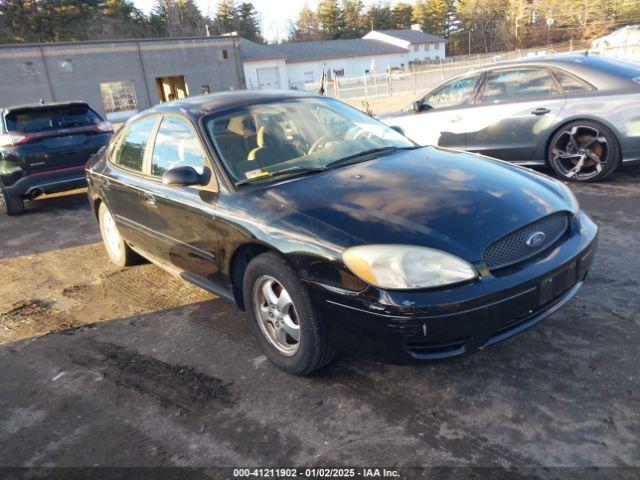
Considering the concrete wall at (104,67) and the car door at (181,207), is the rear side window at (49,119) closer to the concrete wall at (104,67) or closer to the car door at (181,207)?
the car door at (181,207)

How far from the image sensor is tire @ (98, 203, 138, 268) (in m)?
4.91

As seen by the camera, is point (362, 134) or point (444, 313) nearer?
point (444, 313)

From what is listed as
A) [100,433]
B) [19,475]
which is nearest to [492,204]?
[100,433]

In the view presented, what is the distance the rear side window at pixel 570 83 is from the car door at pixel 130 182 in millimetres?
4753

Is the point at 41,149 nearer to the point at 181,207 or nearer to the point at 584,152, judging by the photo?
the point at 181,207

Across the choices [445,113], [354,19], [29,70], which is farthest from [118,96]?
[354,19]

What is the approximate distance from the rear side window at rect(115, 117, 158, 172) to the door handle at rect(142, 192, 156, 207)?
Result: 271mm

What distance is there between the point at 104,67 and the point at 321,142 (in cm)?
3634

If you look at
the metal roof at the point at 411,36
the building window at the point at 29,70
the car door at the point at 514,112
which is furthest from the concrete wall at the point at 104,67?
the metal roof at the point at 411,36

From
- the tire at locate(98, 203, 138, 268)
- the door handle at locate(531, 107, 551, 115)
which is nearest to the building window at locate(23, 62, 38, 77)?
the tire at locate(98, 203, 138, 268)

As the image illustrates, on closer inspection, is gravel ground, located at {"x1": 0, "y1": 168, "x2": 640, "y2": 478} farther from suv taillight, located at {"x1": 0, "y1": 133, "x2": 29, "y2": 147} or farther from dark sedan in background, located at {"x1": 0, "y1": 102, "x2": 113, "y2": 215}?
suv taillight, located at {"x1": 0, "y1": 133, "x2": 29, "y2": 147}

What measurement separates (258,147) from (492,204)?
5.20 ft

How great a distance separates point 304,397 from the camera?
2732 mm

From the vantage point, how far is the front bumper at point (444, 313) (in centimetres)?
229
